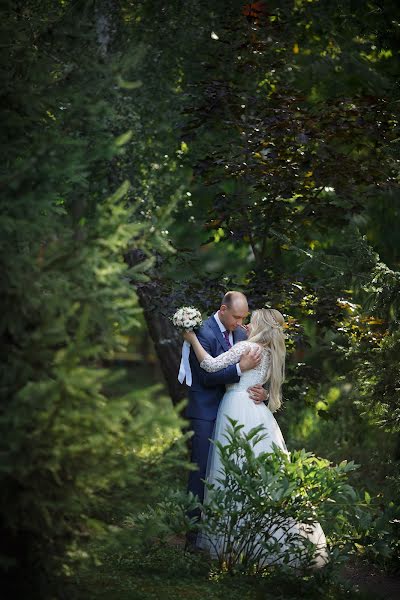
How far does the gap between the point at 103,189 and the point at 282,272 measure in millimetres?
2955

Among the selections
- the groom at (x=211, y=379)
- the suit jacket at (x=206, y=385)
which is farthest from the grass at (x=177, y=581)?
the suit jacket at (x=206, y=385)

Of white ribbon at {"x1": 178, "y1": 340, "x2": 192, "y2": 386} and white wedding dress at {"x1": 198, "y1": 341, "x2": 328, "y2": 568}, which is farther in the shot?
white ribbon at {"x1": 178, "y1": 340, "x2": 192, "y2": 386}

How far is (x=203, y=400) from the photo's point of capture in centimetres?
727

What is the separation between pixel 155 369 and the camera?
35656mm

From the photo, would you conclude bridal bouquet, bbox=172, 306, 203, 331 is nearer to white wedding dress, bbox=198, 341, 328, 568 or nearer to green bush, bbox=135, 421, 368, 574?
white wedding dress, bbox=198, 341, 328, 568

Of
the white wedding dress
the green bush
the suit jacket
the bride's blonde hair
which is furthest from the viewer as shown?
the suit jacket

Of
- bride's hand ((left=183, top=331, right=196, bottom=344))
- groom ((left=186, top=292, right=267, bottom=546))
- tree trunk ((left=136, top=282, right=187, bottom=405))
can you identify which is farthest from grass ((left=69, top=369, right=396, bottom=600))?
tree trunk ((left=136, top=282, right=187, bottom=405))

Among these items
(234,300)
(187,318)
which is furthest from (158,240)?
(234,300)

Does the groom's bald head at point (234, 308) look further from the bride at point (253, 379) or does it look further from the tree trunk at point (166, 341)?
the tree trunk at point (166, 341)

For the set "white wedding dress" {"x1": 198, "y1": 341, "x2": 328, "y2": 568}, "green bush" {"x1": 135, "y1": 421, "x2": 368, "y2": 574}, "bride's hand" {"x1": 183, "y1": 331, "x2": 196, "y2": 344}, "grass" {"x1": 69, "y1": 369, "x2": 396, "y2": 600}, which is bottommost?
"grass" {"x1": 69, "y1": 369, "x2": 396, "y2": 600}

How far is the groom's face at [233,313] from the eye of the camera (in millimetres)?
7078

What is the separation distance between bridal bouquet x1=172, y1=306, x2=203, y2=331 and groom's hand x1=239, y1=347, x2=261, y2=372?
50 cm

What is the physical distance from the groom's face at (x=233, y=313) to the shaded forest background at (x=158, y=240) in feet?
1.94

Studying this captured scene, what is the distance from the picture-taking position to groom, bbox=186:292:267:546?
275 inches
